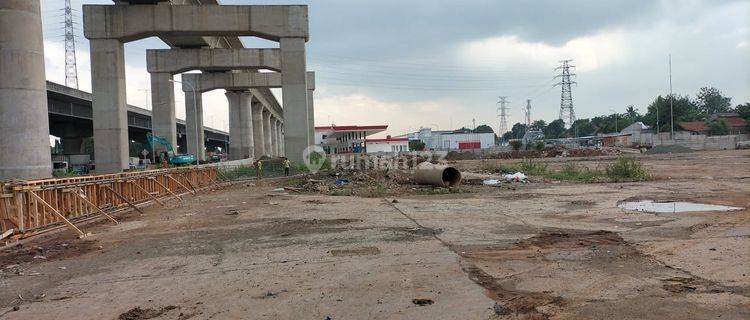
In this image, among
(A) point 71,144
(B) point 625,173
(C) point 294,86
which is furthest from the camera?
(A) point 71,144

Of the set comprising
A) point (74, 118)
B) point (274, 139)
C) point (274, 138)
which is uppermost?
point (74, 118)

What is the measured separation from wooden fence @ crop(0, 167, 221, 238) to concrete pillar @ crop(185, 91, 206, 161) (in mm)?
31244

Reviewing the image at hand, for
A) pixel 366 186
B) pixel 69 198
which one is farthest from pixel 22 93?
pixel 366 186

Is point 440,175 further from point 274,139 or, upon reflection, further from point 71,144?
point 274,139

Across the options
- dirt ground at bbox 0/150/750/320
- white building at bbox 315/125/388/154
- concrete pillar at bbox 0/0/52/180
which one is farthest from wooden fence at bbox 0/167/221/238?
white building at bbox 315/125/388/154

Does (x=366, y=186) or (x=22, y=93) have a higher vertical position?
(x=22, y=93)

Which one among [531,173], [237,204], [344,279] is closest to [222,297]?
[344,279]

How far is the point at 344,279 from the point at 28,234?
338 inches

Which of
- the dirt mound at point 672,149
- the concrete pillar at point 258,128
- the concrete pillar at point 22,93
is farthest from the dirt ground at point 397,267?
the concrete pillar at point 258,128

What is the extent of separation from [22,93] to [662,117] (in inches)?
4696

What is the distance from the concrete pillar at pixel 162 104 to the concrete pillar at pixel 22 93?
24309 millimetres

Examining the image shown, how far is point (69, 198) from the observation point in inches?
539

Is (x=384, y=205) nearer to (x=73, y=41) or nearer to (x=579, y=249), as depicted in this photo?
(x=579, y=249)

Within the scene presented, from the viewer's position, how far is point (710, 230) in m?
9.75
